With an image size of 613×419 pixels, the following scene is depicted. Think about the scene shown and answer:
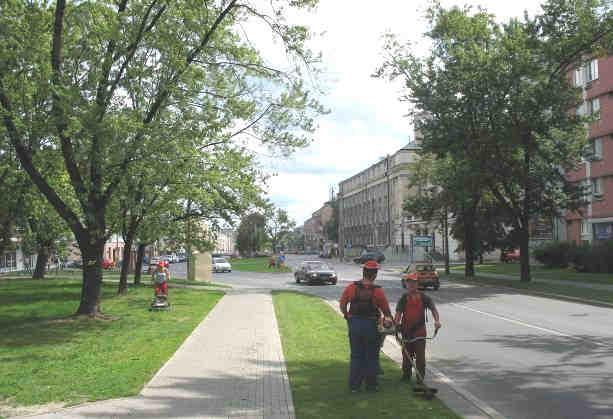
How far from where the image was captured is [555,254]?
4575cm

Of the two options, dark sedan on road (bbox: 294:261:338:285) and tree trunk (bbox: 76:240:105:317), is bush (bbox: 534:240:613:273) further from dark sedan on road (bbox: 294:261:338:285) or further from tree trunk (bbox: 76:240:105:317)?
tree trunk (bbox: 76:240:105:317)

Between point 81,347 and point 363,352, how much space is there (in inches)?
248

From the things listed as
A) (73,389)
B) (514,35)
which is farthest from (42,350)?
(514,35)

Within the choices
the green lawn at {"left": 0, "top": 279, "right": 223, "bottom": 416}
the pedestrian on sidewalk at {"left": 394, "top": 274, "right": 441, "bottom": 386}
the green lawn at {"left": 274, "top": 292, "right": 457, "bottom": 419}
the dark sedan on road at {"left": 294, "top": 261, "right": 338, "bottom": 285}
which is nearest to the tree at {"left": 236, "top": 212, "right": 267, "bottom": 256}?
the dark sedan on road at {"left": 294, "top": 261, "right": 338, "bottom": 285}

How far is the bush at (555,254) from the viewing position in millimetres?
44844

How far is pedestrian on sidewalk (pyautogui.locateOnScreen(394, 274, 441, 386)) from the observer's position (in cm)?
790

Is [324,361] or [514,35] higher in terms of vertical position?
[514,35]

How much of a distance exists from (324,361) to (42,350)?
209 inches

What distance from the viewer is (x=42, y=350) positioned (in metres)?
11.3

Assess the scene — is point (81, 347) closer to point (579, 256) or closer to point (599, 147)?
point (579, 256)

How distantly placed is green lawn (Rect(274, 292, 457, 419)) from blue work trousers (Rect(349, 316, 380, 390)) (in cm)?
20

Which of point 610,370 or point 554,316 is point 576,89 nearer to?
point 554,316

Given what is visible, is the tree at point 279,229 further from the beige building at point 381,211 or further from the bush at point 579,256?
the bush at point 579,256

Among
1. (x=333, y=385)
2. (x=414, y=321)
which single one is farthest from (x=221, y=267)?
(x=414, y=321)
